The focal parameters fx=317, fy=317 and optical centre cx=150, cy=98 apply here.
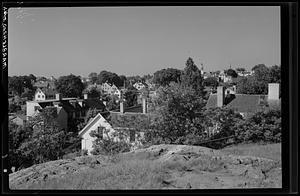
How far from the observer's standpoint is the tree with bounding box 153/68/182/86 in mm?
1916

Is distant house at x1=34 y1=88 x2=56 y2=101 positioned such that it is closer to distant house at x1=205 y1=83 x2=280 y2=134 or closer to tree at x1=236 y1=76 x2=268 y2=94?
distant house at x1=205 y1=83 x2=280 y2=134

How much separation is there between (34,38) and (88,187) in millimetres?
876

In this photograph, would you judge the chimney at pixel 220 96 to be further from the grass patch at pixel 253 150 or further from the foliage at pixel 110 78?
the foliage at pixel 110 78

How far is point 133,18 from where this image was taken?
65.7 inches

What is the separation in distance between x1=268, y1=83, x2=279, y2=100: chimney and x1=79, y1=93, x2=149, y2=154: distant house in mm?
760

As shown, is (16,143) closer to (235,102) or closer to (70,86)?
(70,86)

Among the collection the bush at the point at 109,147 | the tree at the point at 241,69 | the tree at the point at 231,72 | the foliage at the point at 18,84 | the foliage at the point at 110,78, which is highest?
the tree at the point at 241,69

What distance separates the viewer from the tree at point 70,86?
5.87 feet

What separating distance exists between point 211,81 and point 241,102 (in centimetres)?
25

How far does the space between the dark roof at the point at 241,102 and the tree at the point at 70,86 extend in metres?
0.80

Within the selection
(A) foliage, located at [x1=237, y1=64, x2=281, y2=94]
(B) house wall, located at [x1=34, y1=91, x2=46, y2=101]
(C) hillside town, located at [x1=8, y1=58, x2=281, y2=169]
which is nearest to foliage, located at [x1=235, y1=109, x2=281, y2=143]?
(C) hillside town, located at [x1=8, y1=58, x2=281, y2=169]

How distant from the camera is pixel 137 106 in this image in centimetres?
200

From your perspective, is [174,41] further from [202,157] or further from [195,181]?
[195,181]

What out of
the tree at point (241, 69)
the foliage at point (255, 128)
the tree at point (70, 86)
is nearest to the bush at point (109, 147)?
the tree at point (70, 86)
